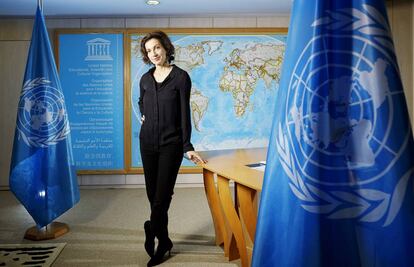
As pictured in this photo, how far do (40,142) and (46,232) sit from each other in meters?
0.78

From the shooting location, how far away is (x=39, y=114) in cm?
308

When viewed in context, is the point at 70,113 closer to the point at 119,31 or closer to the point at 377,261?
the point at 119,31

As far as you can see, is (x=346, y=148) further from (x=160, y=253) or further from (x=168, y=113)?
(x=160, y=253)

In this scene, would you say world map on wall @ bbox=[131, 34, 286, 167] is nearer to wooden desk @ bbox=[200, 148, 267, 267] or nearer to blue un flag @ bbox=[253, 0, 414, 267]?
wooden desk @ bbox=[200, 148, 267, 267]

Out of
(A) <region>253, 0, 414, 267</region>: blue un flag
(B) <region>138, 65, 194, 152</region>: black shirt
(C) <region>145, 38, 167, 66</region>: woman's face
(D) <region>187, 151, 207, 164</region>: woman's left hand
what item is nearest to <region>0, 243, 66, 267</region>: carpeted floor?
(B) <region>138, 65, 194, 152</region>: black shirt

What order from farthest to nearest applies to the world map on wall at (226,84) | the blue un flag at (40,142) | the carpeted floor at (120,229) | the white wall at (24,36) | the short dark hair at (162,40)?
1. the world map on wall at (226,84)
2. the white wall at (24,36)
3. the blue un flag at (40,142)
4. the carpeted floor at (120,229)
5. the short dark hair at (162,40)

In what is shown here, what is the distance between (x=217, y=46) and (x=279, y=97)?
391 cm

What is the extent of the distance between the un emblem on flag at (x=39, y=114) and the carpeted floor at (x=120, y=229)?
87 cm

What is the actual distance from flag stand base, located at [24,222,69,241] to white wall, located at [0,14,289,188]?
1.71m

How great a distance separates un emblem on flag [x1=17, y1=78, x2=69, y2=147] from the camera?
10.1 feet

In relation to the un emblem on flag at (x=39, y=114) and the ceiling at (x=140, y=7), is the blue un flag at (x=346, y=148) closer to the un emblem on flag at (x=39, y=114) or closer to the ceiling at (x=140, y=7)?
the un emblem on flag at (x=39, y=114)

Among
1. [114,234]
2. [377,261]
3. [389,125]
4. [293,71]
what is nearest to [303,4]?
[293,71]

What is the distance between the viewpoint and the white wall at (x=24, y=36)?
475 centimetres

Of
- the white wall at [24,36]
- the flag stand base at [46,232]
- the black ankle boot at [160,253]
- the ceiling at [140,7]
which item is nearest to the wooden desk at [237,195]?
the black ankle boot at [160,253]
